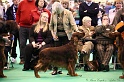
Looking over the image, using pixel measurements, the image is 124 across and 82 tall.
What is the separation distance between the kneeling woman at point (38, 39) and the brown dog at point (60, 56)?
803 millimetres

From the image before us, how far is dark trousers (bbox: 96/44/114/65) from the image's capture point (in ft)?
21.5

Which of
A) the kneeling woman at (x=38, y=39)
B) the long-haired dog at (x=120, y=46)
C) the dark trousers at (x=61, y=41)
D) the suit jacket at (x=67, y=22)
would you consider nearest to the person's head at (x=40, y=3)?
the kneeling woman at (x=38, y=39)

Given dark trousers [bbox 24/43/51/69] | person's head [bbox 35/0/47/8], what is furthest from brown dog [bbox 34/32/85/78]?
person's head [bbox 35/0/47/8]

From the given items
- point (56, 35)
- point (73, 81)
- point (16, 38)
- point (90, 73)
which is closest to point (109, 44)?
point (90, 73)

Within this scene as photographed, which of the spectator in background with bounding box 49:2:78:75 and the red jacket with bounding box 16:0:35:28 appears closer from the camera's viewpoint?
the spectator in background with bounding box 49:2:78:75

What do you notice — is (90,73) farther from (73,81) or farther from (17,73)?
(17,73)

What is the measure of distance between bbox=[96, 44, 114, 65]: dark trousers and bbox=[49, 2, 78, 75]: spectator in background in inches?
33.8

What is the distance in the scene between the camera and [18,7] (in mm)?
7406

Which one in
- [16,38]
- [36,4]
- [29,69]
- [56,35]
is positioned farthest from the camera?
[16,38]

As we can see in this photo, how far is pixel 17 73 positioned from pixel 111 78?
6.23 feet

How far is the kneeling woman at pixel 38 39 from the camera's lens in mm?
6387

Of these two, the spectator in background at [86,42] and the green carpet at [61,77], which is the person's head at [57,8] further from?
the green carpet at [61,77]

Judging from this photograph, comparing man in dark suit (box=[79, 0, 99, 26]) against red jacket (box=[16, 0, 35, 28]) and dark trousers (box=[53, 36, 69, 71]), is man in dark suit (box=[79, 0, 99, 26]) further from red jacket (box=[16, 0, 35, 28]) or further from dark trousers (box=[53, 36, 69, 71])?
dark trousers (box=[53, 36, 69, 71])

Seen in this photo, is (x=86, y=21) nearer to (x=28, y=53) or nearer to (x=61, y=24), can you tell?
(x=61, y=24)
